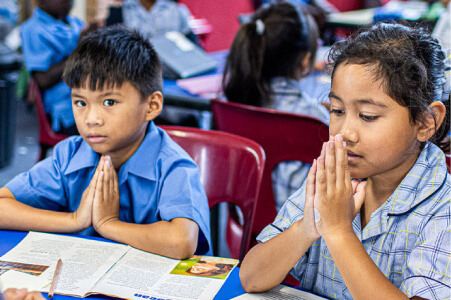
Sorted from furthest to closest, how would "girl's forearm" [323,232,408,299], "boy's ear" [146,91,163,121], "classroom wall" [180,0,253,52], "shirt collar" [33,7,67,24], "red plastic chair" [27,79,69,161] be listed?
"classroom wall" [180,0,253,52]
"shirt collar" [33,7,67,24]
"red plastic chair" [27,79,69,161]
"boy's ear" [146,91,163,121]
"girl's forearm" [323,232,408,299]

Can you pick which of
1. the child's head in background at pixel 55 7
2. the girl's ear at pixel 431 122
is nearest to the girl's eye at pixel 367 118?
the girl's ear at pixel 431 122

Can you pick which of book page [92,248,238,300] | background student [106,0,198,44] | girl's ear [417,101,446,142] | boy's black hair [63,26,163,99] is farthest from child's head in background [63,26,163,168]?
background student [106,0,198,44]

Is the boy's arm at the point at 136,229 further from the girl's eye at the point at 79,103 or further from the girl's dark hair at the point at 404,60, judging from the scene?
the girl's dark hair at the point at 404,60

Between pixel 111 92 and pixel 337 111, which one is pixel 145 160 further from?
pixel 337 111

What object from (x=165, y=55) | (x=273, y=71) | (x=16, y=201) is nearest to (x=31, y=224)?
→ (x=16, y=201)

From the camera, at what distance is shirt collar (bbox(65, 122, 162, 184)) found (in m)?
1.36

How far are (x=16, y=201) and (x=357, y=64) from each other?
2.89 feet

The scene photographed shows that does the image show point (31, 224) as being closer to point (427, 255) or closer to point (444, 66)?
point (427, 255)

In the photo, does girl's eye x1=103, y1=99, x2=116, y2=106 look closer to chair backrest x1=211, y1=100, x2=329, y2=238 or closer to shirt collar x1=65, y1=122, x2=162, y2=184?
shirt collar x1=65, y1=122, x2=162, y2=184

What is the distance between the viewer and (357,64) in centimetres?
100

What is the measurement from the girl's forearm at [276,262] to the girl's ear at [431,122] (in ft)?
0.97

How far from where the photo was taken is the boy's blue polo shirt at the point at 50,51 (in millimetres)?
2619

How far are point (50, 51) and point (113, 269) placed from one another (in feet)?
6.47

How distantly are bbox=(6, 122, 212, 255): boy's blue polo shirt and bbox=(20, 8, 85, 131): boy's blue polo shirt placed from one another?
1.25 metres
